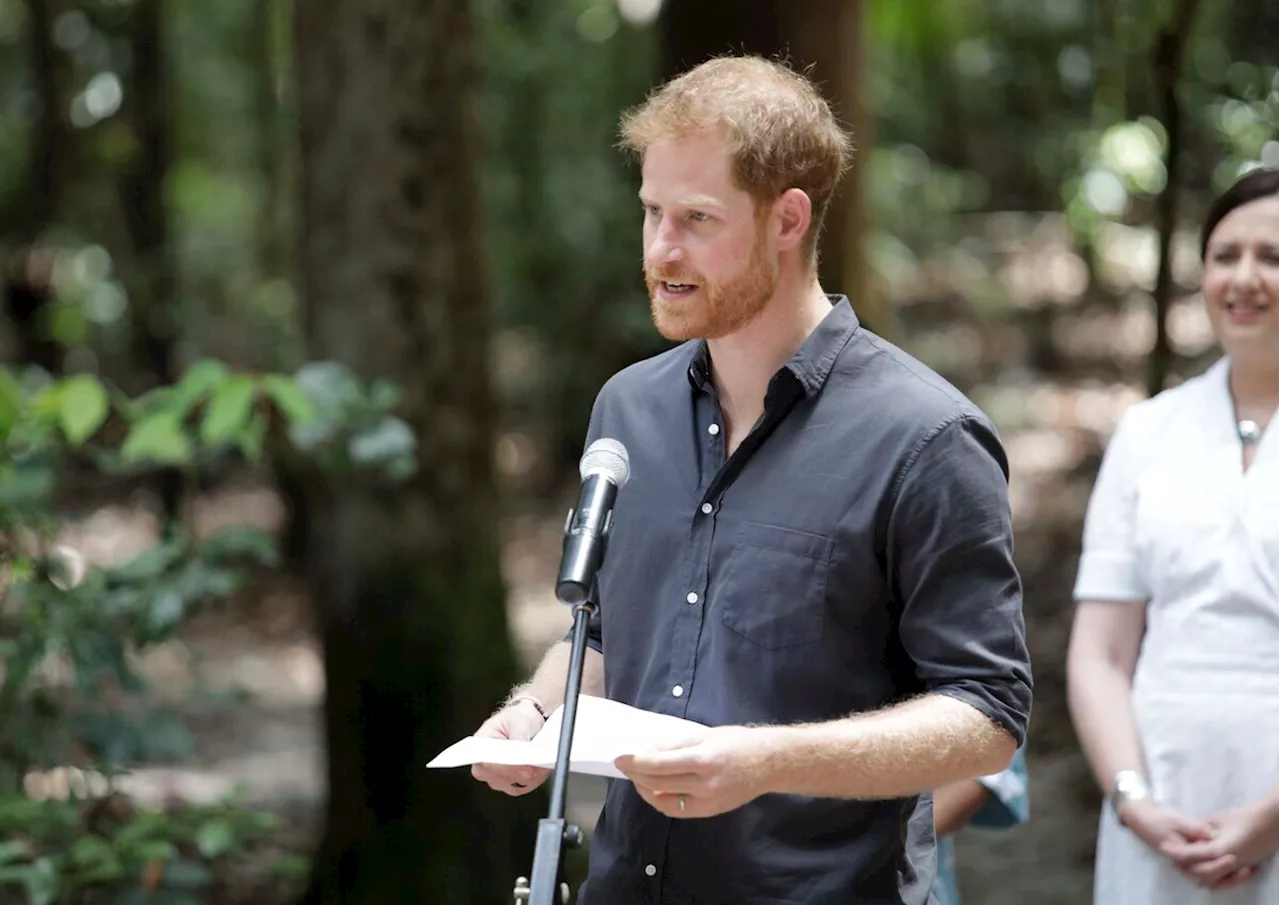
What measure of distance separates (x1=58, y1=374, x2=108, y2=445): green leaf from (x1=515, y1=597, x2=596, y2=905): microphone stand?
2.01m

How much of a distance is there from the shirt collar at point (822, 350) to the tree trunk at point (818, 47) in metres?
2.42

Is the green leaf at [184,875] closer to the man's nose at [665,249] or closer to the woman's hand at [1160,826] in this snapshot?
the woman's hand at [1160,826]

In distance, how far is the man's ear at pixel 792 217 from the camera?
→ 201cm

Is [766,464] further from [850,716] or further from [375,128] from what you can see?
[375,128]

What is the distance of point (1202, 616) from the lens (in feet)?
8.45

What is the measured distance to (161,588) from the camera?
3604 millimetres

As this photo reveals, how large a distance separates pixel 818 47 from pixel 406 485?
175 centimetres

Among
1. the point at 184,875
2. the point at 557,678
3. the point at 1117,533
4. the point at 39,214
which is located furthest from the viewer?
the point at 39,214

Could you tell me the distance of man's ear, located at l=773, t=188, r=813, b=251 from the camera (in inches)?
79.0

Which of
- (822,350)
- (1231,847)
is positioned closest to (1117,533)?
(1231,847)

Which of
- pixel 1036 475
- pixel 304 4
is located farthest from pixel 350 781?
pixel 1036 475

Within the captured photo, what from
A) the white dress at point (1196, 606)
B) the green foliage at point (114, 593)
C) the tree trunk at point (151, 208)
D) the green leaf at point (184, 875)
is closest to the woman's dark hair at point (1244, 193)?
the white dress at point (1196, 606)

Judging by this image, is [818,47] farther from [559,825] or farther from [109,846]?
[559,825]

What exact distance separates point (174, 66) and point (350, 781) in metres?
8.36
